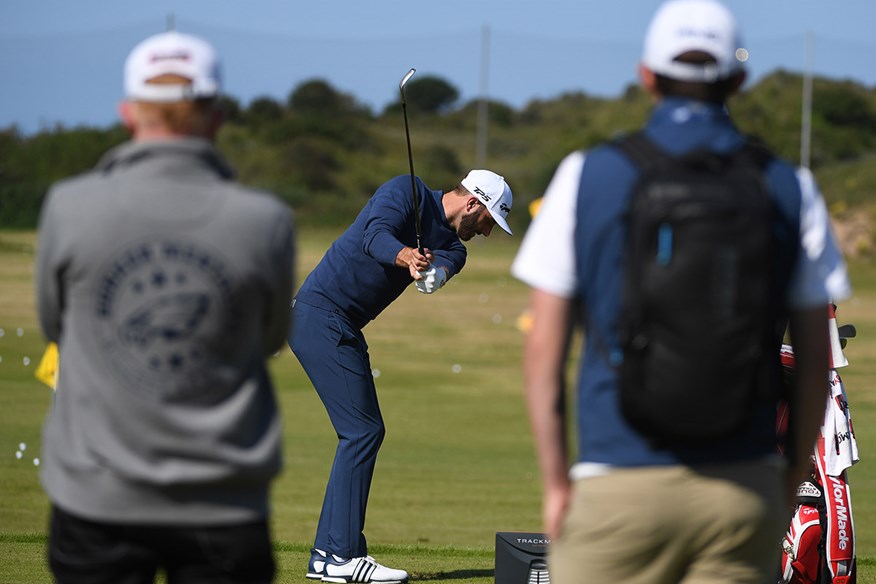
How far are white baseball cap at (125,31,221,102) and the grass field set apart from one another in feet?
10.3

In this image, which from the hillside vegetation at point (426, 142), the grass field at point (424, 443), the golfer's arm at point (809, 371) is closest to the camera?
the golfer's arm at point (809, 371)

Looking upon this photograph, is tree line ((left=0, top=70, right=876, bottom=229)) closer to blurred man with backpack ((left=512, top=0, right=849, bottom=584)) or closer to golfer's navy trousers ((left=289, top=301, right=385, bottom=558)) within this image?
golfer's navy trousers ((left=289, top=301, right=385, bottom=558))

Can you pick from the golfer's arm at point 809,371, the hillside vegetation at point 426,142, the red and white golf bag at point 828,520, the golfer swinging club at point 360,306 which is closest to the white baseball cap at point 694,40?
the golfer's arm at point 809,371

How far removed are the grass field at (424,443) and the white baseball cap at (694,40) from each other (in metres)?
3.60

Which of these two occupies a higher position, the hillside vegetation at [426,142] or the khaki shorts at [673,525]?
the hillside vegetation at [426,142]

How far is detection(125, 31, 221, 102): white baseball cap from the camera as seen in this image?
2.85 meters

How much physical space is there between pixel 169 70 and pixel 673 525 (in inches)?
51.4

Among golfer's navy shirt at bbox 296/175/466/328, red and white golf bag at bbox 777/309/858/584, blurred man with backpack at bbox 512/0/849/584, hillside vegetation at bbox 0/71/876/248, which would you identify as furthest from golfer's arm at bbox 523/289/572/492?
hillside vegetation at bbox 0/71/876/248

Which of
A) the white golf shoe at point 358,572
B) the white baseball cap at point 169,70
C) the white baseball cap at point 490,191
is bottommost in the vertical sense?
the white golf shoe at point 358,572

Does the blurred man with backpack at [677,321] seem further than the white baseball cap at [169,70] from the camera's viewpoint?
No

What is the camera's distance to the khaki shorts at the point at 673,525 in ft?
9.16

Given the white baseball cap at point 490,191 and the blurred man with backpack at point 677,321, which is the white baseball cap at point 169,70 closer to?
the blurred man with backpack at point 677,321

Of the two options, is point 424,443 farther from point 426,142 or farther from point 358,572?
point 426,142

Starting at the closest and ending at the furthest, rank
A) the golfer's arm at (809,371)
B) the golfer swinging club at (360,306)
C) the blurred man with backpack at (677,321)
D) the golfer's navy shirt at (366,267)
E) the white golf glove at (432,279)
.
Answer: the blurred man with backpack at (677,321) → the golfer's arm at (809,371) → the golfer swinging club at (360,306) → the white golf glove at (432,279) → the golfer's navy shirt at (366,267)
